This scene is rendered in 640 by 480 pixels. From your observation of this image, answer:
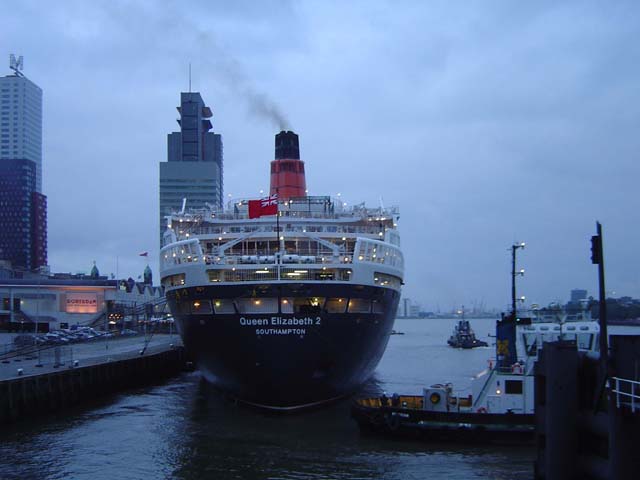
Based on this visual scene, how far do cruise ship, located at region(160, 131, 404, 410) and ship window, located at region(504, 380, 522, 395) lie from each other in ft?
27.5

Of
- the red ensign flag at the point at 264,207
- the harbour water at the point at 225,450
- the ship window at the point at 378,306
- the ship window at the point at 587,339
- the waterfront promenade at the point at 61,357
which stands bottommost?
the harbour water at the point at 225,450

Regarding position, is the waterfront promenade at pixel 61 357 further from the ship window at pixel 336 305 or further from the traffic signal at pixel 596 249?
the traffic signal at pixel 596 249

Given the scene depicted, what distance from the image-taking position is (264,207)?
39.1 metres

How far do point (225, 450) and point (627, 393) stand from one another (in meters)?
18.8

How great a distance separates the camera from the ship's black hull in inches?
1351

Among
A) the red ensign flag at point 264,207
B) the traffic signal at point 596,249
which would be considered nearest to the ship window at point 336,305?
the red ensign flag at point 264,207

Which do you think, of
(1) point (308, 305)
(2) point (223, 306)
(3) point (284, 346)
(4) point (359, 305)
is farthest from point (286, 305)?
(4) point (359, 305)

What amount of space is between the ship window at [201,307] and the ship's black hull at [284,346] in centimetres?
20

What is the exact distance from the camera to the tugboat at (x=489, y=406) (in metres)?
30.1

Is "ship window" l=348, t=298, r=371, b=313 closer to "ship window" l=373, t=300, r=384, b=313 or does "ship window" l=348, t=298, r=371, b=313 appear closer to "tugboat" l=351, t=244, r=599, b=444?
"ship window" l=373, t=300, r=384, b=313

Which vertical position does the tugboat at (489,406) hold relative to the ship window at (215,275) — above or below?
below

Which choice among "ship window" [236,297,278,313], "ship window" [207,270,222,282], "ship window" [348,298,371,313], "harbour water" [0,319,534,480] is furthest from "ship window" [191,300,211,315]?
"ship window" [348,298,371,313]

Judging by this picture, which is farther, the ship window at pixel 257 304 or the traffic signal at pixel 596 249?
the ship window at pixel 257 304

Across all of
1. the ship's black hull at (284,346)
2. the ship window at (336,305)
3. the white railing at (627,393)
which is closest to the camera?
the white railing at (627,393)
